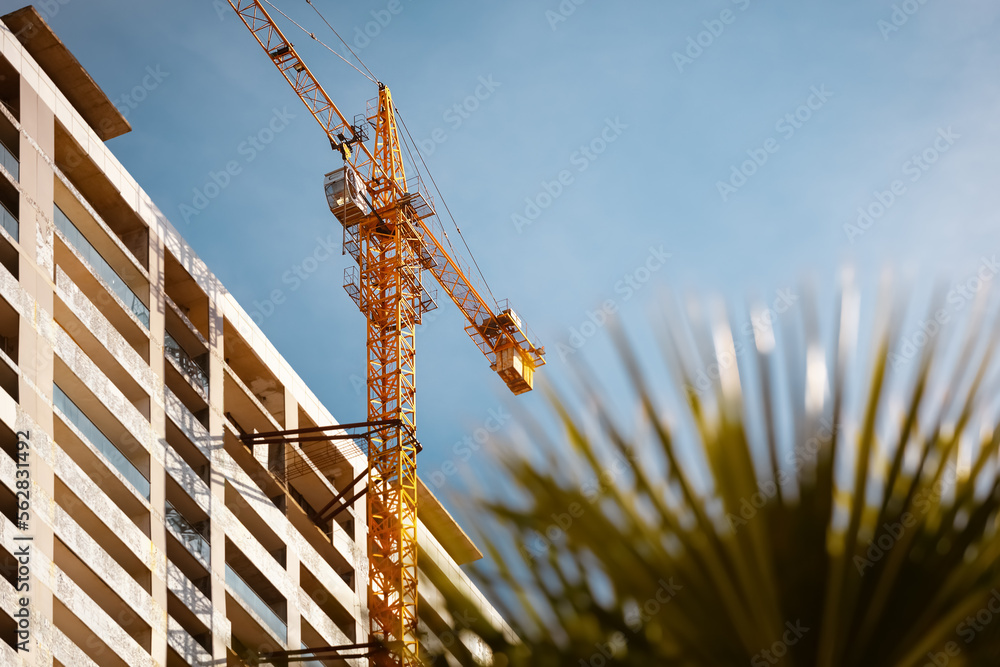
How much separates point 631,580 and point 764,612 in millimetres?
439

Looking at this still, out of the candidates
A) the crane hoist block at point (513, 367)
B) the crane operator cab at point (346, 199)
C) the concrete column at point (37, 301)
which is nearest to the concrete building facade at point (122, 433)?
the concrete column at point (37, 301)

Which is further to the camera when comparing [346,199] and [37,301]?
[346,199]

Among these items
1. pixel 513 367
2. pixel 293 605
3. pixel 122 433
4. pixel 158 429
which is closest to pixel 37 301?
pixel 122 433

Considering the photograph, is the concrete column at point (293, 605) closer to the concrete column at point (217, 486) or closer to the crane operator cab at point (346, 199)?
the concrete column at point (217, 486)

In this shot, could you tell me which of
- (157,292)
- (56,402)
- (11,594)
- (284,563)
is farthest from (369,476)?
(11,594)

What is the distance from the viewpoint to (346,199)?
174ft

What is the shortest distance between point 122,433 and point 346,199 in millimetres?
19192

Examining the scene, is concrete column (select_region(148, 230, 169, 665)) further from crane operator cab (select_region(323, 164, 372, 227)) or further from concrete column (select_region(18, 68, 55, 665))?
crane operator cab (select_region(323, 164, 372, 227))

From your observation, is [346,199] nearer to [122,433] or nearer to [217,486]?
[217,486]

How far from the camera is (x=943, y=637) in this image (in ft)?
13.0

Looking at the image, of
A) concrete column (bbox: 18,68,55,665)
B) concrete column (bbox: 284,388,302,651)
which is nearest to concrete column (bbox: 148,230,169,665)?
concrete column (bbox: 18,68,55,665)

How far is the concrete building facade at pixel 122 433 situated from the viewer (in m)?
31.3

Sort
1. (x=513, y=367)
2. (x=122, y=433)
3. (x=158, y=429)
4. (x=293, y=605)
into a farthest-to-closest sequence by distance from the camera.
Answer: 1. (x=513, y=367)
2. (x=293, y=605)
3. (x=158, y=429)
4. (x=122, y=433)

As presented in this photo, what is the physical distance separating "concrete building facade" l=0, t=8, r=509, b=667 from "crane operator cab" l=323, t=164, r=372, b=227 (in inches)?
316
